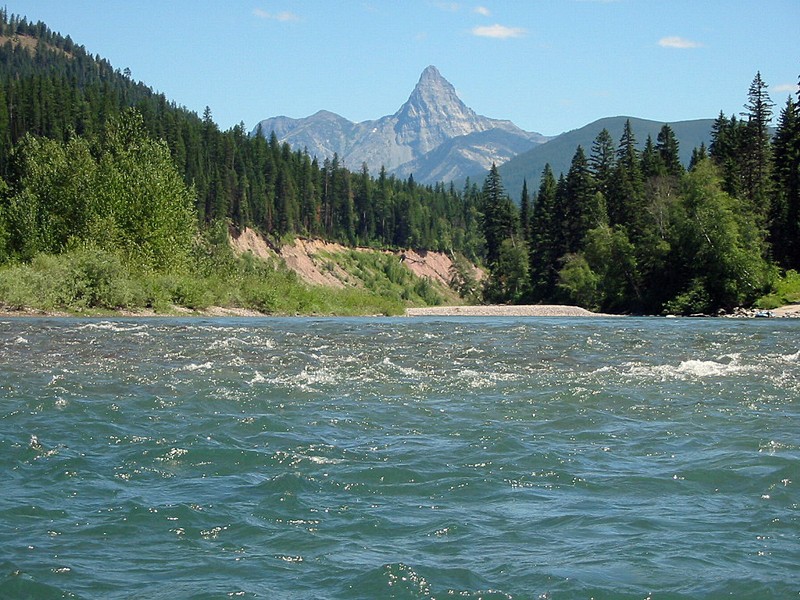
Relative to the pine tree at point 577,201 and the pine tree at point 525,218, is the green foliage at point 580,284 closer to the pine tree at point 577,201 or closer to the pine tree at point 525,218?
the pine tree at point 577,201

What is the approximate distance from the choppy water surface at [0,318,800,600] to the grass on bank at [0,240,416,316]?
24476 mm

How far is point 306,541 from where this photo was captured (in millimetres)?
7809

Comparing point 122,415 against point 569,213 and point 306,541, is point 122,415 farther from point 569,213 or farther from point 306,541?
point 569,213

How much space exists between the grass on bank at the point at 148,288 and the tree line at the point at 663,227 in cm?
1918

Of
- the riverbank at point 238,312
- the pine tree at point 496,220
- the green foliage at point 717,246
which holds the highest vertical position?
the pine tree at point 496,220

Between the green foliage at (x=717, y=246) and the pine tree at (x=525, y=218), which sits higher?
the pine tree at (x=525, y=218)

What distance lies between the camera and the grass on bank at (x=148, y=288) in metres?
42.2

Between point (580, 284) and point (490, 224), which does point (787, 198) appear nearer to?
point (580, 284)

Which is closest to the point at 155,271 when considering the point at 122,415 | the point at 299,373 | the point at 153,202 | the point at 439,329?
the point at 153,202

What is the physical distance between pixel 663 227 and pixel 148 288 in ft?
129

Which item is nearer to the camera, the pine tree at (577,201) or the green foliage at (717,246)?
the green foliage at (717,246)

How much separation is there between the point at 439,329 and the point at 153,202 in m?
31.2

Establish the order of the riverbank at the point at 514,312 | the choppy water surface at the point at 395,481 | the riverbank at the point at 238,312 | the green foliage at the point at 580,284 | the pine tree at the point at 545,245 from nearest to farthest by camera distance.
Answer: the choppy water surface at the point at 395,481, the riverbank at the point at 238,312, the riverbank at the point at 514,312, the green foliage at the point at 580,284, the pine tree at the point at 545,245

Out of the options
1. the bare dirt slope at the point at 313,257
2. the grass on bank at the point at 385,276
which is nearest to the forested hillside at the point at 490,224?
the bare dirt slope at the point at 313,257
